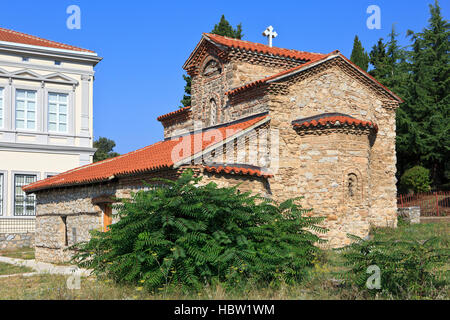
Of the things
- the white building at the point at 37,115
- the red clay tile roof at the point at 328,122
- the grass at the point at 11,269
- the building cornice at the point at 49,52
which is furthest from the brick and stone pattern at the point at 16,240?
the red clay tile roof at the point at 328,122

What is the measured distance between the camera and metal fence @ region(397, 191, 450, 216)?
23.8 meters

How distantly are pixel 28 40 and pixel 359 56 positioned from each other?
66.2 feet

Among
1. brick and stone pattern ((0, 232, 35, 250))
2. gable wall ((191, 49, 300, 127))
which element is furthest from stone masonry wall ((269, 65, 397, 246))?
brick and stone pattern ((0, 232, 35, 250))

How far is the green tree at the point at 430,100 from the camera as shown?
28219mm

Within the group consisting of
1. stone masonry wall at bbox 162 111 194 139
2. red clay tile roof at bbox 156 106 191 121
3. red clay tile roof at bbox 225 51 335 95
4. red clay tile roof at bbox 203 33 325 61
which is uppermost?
red clay tile roof at bbox 203 33 325 61

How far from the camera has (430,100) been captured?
29.3 metres

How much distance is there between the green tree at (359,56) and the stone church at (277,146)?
46.2 feet

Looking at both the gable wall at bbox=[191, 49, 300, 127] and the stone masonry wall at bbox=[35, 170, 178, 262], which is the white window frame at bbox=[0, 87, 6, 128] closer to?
the stone masonry wall at bbox=[35, 170, 178, 262]

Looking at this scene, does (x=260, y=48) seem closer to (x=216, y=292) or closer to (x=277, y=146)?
(x=277, y=146)

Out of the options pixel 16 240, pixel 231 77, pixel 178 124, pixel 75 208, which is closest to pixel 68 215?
pixel 75 208

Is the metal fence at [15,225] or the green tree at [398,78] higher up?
the green tree at [398,78]

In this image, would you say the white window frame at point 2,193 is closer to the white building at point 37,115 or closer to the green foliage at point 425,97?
the white building at point 37,115

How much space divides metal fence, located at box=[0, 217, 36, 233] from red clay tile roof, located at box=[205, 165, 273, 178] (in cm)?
1483
